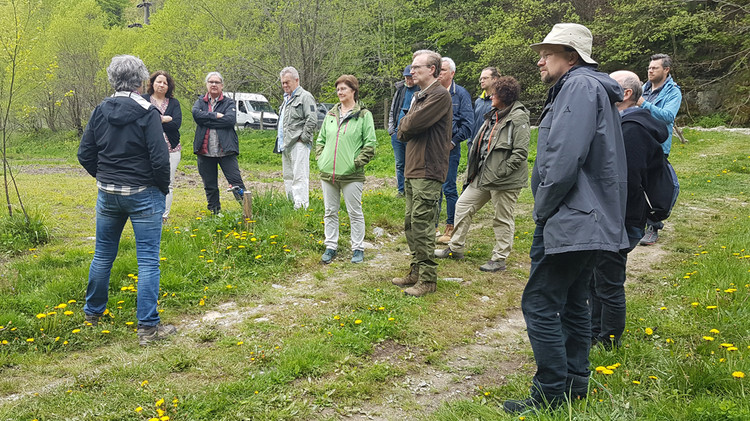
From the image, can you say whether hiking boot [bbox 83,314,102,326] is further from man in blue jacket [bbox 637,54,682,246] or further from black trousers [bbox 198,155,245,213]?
man in blue jacket [bbox 637,54,682,246]

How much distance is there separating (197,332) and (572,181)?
3284mm

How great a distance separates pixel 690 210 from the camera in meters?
8.93

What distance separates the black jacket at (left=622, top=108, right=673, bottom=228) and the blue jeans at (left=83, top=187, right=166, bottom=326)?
3.69m

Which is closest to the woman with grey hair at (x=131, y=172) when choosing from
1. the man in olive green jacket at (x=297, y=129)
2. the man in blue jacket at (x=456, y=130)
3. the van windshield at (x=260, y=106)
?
the man in olive green jacket at (x=297, y=129)

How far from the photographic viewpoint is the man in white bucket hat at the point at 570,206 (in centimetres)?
268

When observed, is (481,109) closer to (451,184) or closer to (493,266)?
(451,184)

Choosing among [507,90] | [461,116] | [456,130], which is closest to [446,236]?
[456,130]

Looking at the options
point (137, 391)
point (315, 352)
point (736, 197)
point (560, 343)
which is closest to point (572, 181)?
point (560, 343)

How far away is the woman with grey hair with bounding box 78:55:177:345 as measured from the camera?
4059 millimetres

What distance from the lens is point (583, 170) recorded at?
2.76 meters

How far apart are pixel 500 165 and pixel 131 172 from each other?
382 cm

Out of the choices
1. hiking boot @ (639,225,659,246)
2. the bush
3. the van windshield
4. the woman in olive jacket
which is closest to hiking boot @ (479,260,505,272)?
the woman in olive jacket

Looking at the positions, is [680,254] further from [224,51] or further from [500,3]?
[500,3]

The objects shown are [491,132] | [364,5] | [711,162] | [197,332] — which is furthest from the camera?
[364,5]
